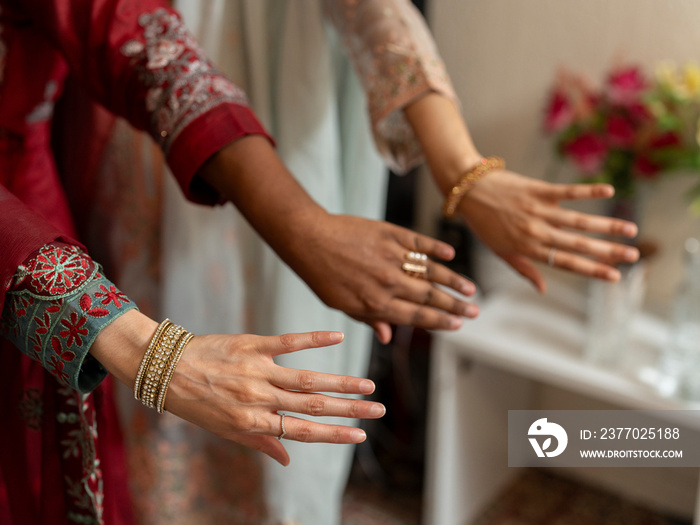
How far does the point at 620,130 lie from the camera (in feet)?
3.25

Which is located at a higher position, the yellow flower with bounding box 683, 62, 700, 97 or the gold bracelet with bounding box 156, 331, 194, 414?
the yellow flower with bounding box 683, 62, 700, 97

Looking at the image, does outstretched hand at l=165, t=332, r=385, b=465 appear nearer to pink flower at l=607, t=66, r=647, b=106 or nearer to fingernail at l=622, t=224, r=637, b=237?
fingernail at l=622, t=224, r=637, b=237

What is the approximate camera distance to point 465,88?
3.80 feet

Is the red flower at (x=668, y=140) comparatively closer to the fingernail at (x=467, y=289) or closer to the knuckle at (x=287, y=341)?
the fingernail at (x=467, y=289)

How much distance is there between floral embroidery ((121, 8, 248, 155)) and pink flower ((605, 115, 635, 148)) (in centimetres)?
66

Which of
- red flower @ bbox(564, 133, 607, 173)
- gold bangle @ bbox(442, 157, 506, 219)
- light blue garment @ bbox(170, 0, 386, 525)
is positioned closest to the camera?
gold bangle @ bbox(442, 157, 506, 219)

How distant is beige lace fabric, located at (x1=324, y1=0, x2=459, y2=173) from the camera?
703 mm

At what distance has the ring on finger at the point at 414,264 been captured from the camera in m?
0.60

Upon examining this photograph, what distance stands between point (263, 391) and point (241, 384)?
0.05ft

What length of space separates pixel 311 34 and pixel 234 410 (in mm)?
537

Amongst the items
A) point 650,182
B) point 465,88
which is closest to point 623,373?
point 650,182

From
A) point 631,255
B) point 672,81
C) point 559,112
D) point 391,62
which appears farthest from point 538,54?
point 631,255

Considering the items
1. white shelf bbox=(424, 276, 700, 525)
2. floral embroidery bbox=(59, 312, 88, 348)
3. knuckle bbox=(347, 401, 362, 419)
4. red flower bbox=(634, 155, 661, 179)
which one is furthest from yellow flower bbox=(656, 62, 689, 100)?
floral embroidery bbox=(59, 312, 88, 348)

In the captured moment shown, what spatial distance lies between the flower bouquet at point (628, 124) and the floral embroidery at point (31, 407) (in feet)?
2.87
